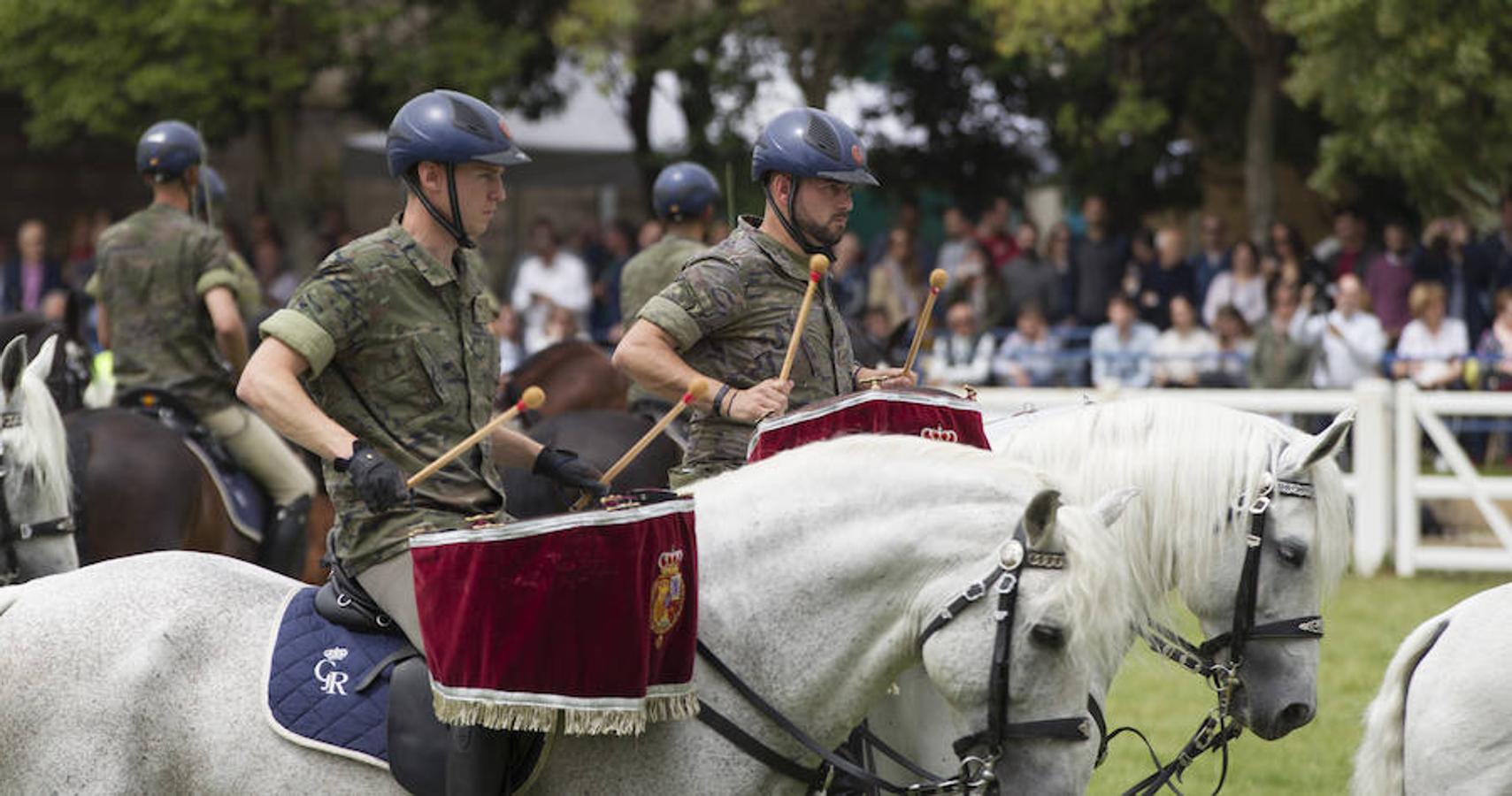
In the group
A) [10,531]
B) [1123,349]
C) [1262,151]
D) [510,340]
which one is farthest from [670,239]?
[1262,151]

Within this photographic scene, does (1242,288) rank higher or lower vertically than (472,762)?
higher

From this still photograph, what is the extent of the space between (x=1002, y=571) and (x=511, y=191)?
2353cm

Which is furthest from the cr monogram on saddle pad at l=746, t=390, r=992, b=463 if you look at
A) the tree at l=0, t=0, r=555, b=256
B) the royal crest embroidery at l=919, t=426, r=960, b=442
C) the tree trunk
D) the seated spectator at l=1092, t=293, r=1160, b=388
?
the tree at l=0, t=0, r=555, b=256

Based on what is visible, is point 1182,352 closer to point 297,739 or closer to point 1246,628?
point 1246,628

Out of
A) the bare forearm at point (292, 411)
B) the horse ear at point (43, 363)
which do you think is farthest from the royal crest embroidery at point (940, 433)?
the horse ear at point (43, 363)

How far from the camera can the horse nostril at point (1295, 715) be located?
5.59 m

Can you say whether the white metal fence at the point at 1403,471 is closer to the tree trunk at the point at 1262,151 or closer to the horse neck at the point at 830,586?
the tree trunk at the point at 1262,151

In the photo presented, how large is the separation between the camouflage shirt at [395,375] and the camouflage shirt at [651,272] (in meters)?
4.50

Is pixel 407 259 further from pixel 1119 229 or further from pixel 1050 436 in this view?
pixel 1119 229

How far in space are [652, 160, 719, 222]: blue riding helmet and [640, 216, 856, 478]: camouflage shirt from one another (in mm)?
3737

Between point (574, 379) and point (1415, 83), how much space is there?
9074 millimetres

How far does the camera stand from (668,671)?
411 cm

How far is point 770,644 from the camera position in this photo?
13.9ft

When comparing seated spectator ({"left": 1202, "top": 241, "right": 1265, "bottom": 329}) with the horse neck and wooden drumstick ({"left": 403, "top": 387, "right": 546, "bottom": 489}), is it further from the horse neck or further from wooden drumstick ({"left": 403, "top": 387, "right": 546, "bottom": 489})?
wooden drumstick ({"left": 403, "top": 387, "right": 546, "bottom": 489})
